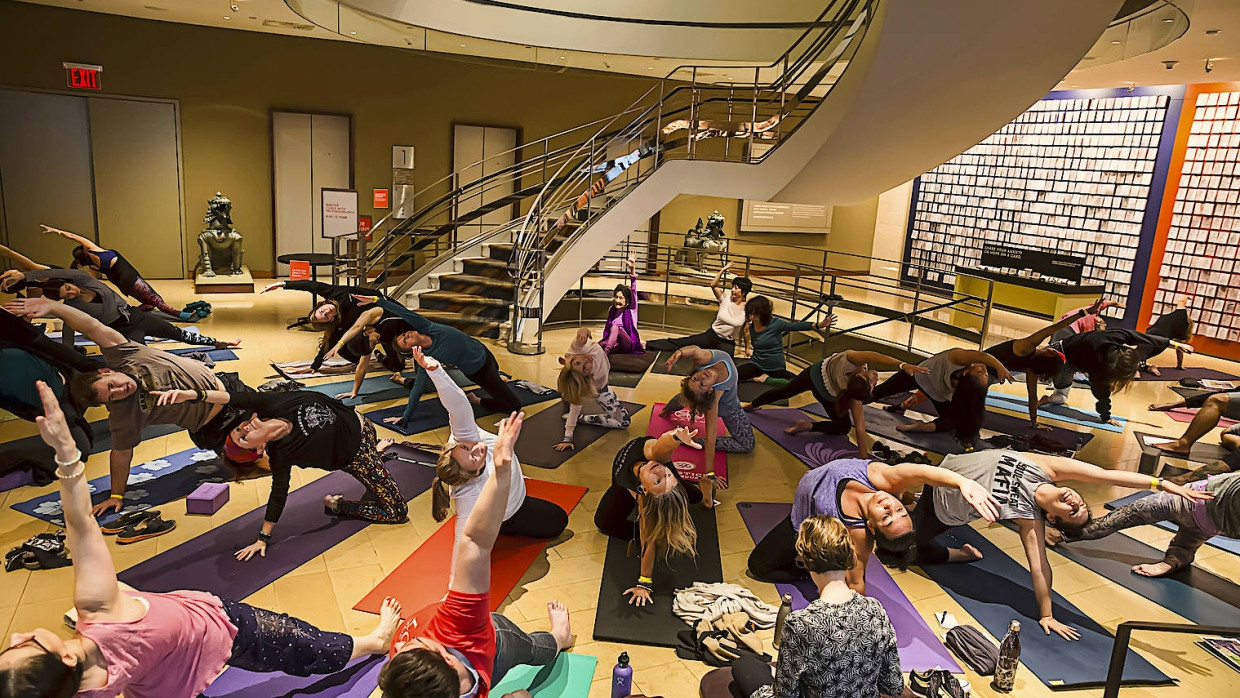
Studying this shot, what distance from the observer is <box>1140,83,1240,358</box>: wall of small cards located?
33.6 feet

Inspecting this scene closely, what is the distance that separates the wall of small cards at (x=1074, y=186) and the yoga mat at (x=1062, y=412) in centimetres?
235

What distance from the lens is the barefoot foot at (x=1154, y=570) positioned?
4.67 meters

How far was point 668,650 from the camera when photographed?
366 cm

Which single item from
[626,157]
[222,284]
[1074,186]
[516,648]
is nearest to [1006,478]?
[516,648]

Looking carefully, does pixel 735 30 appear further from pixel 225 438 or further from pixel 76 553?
pixel 76 553

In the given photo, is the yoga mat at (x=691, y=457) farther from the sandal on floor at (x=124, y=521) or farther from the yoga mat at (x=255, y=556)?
the sandal on floor at (x=124, y=521)

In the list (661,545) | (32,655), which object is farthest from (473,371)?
(32,655)

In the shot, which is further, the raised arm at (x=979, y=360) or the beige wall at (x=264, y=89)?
the beige wall at (x=264, y=89)

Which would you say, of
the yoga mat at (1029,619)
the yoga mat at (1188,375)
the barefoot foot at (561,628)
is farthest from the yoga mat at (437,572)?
the yoga mat at (1188,375)

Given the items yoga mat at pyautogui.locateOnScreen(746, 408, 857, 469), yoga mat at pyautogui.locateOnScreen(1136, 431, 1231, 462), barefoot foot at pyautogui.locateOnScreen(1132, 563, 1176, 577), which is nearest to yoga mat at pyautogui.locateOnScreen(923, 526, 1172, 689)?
A: barefoot foot at pyautogui.locateOnScreen(1132, 563, 1176, 577)

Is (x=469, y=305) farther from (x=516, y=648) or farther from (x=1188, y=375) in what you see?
(x=1188, y=375)

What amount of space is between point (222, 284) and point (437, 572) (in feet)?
29.9

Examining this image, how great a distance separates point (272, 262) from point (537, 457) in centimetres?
914

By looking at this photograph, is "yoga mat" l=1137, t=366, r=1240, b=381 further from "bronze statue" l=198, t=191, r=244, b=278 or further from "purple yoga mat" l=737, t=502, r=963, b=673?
"bronze statue" l=198, t=191, r=244, b=278
